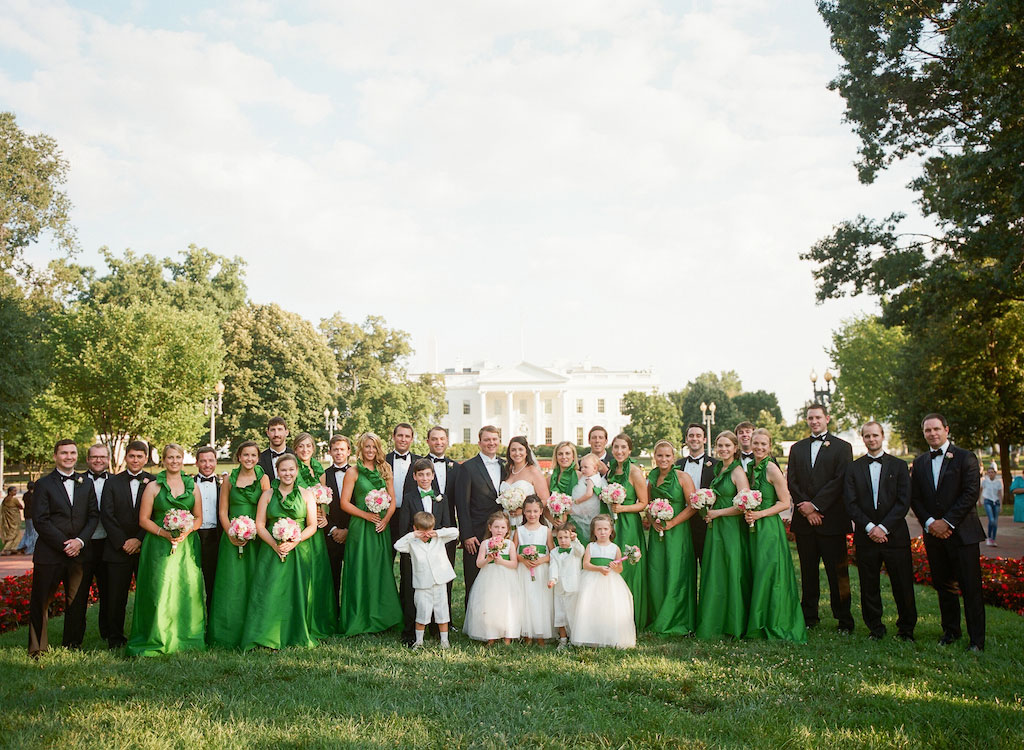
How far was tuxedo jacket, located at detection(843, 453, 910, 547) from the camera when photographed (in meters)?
7.71

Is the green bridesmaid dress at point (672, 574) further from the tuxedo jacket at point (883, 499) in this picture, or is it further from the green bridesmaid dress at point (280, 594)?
the green bridesmaid dress at point (280, 594)

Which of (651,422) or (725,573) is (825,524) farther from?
(651,422)

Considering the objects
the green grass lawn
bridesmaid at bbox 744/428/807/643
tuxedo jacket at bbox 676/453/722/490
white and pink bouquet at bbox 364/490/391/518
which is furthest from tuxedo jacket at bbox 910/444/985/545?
white and pink bouquet at bbox 364/490/391/518

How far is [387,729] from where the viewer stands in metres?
5.14

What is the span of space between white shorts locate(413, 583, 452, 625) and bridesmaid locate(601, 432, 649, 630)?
1.97m

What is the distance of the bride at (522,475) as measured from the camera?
8.20 meters

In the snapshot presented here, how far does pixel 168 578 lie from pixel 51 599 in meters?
1.24

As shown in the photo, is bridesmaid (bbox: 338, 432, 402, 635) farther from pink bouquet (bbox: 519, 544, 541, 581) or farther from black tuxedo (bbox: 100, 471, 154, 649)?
black tuxedo (bbox: 100, 471, 154, 649)

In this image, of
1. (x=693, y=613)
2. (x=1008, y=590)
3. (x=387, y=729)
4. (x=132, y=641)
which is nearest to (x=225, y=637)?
(x=132, y=641)

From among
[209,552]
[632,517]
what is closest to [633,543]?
[632,517]

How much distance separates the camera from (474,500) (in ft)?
27.7

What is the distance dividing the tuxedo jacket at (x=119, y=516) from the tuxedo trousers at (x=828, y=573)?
705 cm

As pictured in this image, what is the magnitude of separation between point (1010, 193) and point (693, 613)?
35.8ft

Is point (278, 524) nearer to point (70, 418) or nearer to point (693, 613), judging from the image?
point (693, 613)
